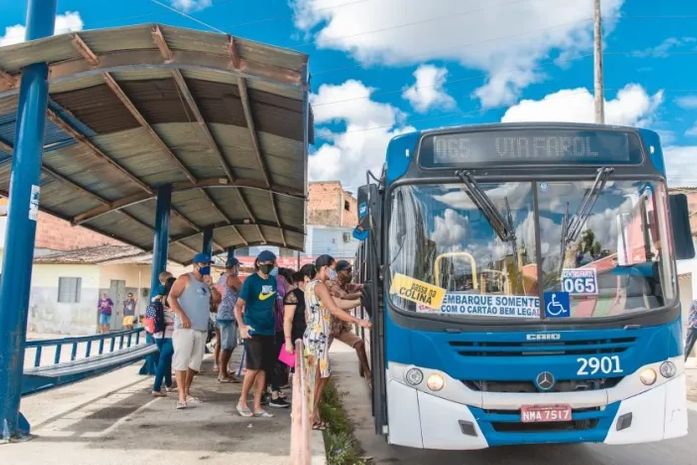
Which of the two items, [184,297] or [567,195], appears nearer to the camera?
[567,195]

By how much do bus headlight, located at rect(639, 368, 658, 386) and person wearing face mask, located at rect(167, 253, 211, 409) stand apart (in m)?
4.93

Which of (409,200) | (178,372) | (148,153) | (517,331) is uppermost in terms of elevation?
(148,153)

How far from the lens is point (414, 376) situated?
455cm

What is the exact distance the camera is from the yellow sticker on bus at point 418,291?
4.66m

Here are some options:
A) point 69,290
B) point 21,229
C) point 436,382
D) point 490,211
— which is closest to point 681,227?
point 490,211

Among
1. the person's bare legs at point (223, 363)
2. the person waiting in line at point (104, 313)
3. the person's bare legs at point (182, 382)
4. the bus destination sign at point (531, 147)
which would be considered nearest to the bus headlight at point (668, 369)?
the bus destination sign at point (531, 147)

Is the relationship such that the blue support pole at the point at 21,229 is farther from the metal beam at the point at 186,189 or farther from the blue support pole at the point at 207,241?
the blue support pole at the point at 207,241

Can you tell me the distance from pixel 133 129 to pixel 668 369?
6.92m

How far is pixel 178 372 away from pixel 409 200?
12.8ft

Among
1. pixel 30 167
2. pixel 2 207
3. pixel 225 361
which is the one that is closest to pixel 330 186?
pixel 2 207

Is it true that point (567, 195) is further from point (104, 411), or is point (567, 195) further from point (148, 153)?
point (148, 153)

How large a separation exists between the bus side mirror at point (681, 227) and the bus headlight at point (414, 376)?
8.17 feet

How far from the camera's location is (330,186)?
48188 millimetres

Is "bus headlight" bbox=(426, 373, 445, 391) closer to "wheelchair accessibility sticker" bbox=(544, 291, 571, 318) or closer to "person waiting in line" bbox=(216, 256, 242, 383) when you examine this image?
"wheelchair accessibility sticker" bbox=(544, 291, 571, 318)
